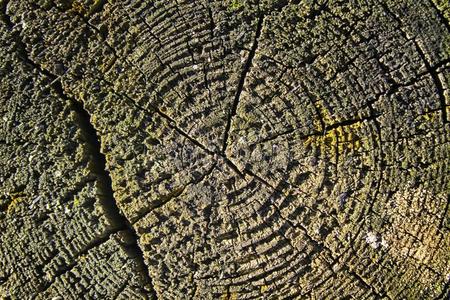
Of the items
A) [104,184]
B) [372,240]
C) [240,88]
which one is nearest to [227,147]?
[240,88]

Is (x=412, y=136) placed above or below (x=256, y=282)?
above

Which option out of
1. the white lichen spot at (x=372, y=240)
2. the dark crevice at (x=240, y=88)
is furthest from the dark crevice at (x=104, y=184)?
the white lichen spot at (x=372, y=240)

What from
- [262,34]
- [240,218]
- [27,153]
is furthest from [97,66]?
[240,218]

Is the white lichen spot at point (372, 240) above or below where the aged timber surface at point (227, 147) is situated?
below

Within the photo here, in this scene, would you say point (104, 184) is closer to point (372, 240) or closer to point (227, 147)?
point (227, 147)

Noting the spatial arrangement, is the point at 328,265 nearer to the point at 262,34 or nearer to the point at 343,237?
the point at 343,237

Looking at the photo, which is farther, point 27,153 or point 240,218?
point 27,153

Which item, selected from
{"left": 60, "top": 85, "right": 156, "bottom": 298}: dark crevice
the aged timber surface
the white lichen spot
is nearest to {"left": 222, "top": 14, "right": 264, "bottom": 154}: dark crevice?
the aged timber surface

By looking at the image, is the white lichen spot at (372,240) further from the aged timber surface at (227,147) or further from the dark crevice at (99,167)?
the dark crevice at (99,167)
